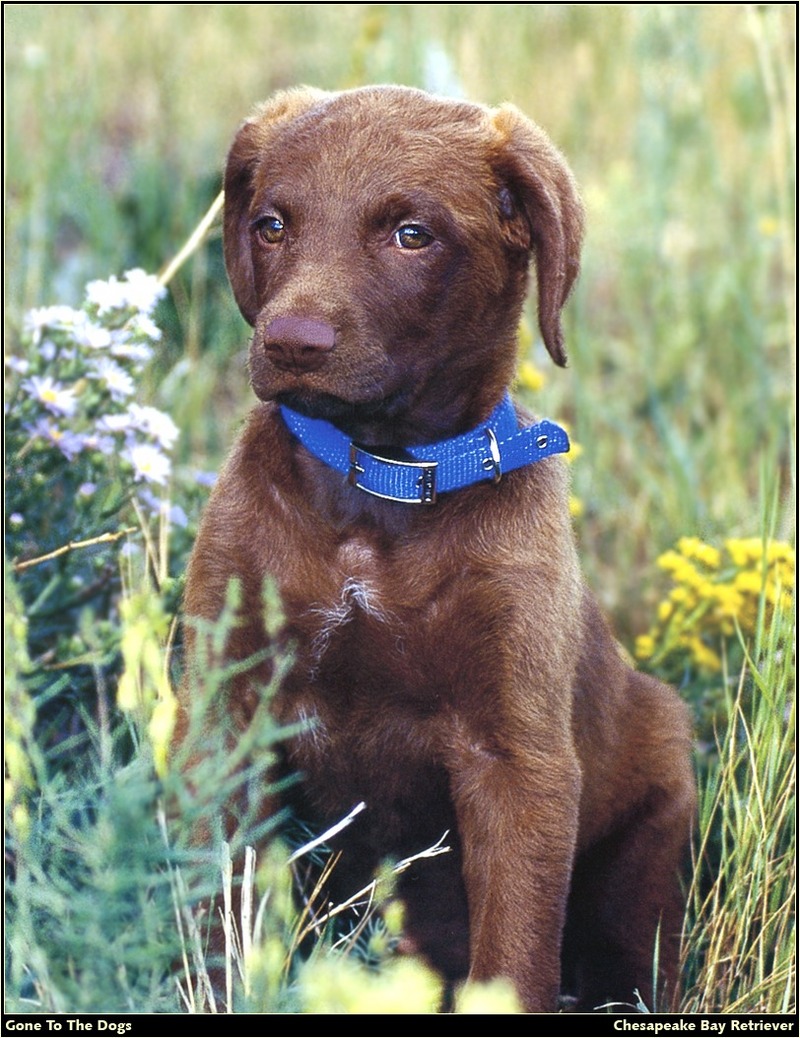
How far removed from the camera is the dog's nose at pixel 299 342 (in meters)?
2.21

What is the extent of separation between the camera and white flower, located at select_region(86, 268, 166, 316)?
312 centimetres

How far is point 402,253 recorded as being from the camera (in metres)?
2.40

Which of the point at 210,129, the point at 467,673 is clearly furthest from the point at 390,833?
the point at 210,129

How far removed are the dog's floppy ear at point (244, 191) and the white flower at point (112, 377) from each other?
475 millimetres

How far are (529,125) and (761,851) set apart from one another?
1389mm

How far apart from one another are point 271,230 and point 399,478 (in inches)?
18.9

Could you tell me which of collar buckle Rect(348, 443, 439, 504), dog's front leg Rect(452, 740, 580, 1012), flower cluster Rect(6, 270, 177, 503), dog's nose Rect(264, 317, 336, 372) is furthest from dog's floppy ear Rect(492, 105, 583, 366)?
flower cluster Rect(6, 270, 177, 503)

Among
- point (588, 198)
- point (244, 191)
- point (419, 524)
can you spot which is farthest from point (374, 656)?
point (588, 198)

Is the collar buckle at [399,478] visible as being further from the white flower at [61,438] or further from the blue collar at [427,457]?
the white flower at [61,438]

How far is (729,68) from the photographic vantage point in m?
6.37

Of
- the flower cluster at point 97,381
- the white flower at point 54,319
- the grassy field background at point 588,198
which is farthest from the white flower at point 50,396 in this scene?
the grassy field background at point 588,198

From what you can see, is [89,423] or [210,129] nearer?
[89,423]

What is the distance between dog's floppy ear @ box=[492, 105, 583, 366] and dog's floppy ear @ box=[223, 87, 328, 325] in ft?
1.32

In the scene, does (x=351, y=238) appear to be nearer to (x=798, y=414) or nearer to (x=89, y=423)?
(x=89, y=423)
